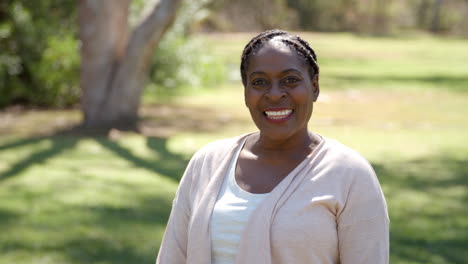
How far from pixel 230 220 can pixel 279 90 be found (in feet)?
1.67

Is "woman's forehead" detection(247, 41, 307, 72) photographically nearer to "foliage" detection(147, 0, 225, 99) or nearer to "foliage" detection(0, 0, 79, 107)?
"foliage" detection(0, 0, 79, 107)

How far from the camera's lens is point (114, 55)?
37.3ft

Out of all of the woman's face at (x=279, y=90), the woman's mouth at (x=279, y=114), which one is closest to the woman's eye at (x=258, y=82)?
the woman's face at (x=279, y=90)

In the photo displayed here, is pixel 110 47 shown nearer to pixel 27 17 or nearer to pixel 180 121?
pixel 180 121

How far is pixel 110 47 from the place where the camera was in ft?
37.0

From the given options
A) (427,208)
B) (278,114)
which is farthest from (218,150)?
(427,208)

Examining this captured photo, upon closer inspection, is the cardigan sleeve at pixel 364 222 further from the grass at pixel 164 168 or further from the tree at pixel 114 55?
the tree at pixel 114 55

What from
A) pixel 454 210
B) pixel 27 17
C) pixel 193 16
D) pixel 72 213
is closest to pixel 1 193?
pixel 72 213

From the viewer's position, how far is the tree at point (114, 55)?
11.1 metres

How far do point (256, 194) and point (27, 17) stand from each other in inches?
494

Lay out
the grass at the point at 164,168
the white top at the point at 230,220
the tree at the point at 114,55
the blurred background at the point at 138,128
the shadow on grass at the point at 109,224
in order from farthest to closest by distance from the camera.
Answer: the tree at the point at 114,55
the blurred background at the point at 138,128
the grass at the point at 164,168
the shadow on grass at the point at 109,224
the white top at the point at 230,220

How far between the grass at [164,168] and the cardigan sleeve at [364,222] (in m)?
3.03

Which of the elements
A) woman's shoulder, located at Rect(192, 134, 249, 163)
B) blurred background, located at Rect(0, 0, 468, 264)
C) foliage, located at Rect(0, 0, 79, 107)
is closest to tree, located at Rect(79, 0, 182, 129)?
blurred background, located at Rect(0, 0, 468, 264)

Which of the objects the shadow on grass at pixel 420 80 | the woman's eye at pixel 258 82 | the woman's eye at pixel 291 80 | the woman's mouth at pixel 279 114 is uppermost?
the woman's eye at pixel 291 80
